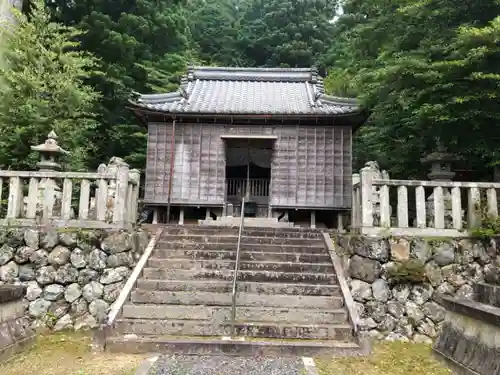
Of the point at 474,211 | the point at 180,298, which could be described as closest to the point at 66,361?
the point at 180,298

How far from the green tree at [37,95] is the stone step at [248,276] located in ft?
18.6

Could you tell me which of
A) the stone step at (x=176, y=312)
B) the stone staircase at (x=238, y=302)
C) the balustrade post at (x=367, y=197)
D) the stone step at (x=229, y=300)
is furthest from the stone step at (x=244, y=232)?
the stone step at (x=176, y=312)

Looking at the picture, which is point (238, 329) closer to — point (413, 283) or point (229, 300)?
point (229, 300)

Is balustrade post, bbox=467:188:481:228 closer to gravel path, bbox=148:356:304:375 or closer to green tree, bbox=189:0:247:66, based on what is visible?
gravel path, bbox=148:356:304:375

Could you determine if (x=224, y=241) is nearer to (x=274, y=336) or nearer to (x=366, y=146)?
(x=274, y=336)

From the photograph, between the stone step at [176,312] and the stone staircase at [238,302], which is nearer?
the stone staircase at [238,302]

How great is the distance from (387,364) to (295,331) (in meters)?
1.30

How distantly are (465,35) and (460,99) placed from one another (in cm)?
125

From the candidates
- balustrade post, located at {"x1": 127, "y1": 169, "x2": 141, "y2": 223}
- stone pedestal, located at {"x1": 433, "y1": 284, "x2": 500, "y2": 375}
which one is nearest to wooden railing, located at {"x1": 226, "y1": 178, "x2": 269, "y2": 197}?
balustrade post, located at {"x1": 127, "y1": 169, "x2": 141, "y2": 223}

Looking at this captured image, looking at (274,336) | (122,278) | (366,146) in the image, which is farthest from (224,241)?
(366,146)

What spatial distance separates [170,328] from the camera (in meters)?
5.42

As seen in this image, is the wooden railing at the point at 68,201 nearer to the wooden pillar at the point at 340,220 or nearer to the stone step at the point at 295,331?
the stone step at the point at 295,331

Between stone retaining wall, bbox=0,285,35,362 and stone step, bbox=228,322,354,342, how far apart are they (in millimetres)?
3030

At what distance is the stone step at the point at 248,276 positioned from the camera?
648cm
